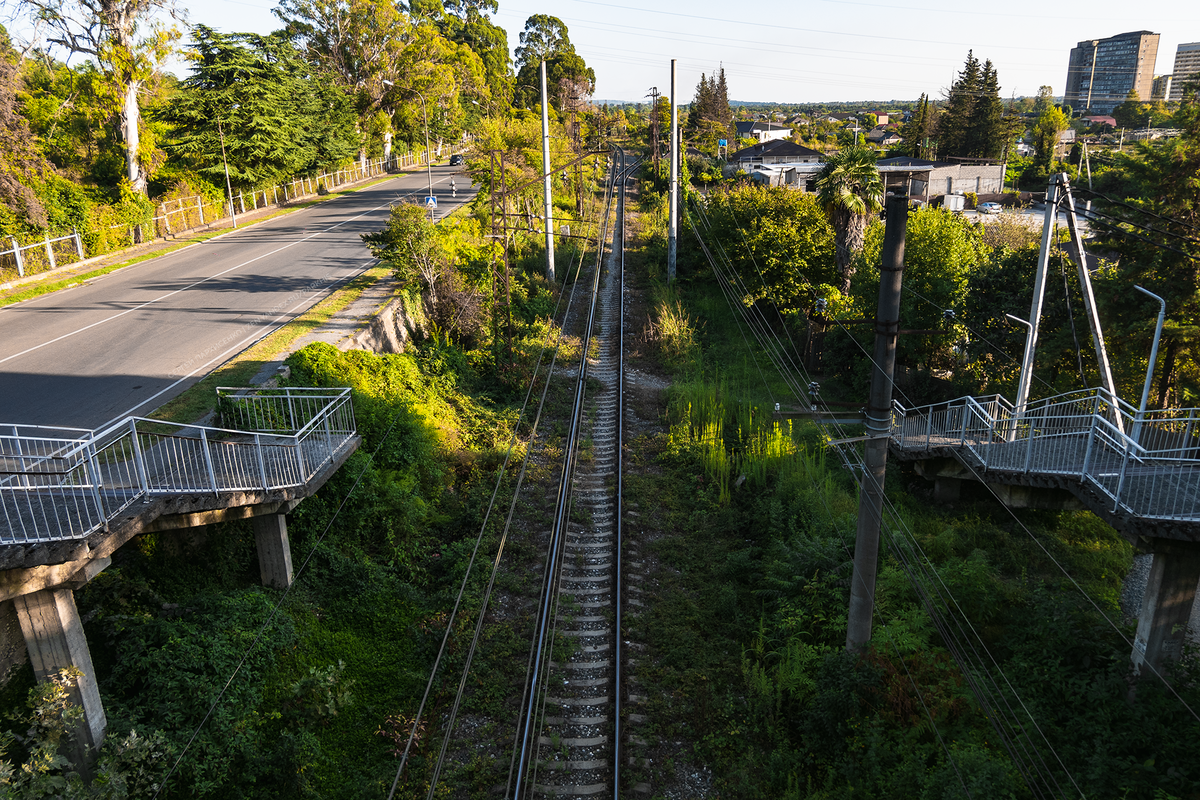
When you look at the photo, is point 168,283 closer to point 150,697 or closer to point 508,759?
point 150,697

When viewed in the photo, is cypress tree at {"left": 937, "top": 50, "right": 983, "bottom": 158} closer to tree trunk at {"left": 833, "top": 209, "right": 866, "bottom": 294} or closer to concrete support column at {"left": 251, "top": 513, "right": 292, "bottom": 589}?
tree trunk at {"left": 833, "top": 209, "right": 866, "bottom": 294}

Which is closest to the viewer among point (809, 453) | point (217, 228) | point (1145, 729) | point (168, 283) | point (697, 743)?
point (1145, 729)

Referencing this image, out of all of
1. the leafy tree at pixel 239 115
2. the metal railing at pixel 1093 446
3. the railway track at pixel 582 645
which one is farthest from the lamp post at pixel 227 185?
the metal railing at pixel 1093 446

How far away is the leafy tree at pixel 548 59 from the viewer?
336 feet

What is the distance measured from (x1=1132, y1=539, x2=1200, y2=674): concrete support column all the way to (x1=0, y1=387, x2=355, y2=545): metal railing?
1225 centimetres

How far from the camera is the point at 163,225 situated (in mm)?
32688

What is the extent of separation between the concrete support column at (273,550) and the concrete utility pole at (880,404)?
8668mm

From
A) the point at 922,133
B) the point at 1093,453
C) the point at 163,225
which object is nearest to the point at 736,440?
the point at 1093,453

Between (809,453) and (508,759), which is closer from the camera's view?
(508,759)

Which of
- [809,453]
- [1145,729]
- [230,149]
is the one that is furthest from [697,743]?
[230,149]

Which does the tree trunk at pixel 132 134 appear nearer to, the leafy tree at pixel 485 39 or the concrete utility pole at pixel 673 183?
the concrete utility pole at pixel 673 183

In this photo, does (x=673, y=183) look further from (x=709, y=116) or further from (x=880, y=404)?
(x=709, y=116)

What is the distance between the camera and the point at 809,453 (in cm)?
1827

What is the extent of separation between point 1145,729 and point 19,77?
126 feet
